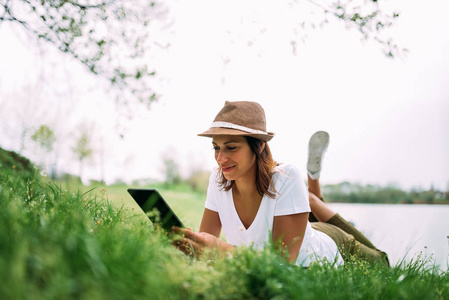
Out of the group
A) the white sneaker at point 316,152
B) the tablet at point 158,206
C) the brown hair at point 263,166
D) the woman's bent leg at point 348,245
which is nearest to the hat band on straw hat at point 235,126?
the brown hair at point 263,166

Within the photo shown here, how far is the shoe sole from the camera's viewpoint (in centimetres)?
489

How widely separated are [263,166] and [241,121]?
48 cm

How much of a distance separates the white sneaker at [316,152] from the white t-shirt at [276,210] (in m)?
1.40

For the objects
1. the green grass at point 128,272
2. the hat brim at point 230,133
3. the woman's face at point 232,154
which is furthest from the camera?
the woman's face at point 232,154

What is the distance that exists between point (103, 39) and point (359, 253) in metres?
4.31

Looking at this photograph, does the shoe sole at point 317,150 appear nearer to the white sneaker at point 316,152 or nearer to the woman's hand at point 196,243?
the white sneaker at point 316,152

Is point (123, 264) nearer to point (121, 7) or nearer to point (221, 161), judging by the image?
point (221, 161)

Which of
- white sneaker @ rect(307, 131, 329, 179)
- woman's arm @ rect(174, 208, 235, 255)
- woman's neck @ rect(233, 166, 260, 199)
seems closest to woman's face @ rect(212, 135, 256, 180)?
woman's neck @ rect(233, 166, 260, 199)

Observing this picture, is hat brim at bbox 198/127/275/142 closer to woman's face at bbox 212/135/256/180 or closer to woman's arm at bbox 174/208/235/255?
woman's face at bbox 212/135/256/180

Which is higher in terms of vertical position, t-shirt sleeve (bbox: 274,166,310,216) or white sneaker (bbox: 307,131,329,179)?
white sneaker (bbox: 307,131,329,179)

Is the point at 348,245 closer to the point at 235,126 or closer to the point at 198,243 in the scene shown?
the point at 235,126

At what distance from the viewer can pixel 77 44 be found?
4926 millimetres

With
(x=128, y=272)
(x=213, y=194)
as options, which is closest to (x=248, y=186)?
Result: (x=213, y=194)

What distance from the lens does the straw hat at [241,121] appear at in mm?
2886
